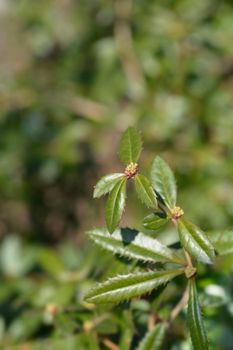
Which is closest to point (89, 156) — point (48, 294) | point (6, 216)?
point (6, 216)

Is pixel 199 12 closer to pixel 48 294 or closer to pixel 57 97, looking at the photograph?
pixel 57 97

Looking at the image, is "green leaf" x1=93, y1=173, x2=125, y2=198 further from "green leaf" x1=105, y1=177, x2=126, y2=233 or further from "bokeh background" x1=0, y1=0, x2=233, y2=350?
"bokeh background" x1=0, y1=0, x2=233, y2=350

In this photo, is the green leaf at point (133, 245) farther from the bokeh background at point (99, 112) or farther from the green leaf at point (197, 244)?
the bokeh background at point (99, 112)

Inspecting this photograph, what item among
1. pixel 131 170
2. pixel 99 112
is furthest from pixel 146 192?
pixel 99 112

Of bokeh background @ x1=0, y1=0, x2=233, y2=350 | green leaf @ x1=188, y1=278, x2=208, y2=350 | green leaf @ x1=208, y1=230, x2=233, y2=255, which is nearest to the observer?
green leaf @ x1=188, y1=278, x2=208, y2=350

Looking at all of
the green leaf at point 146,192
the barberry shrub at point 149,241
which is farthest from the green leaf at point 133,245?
the green leaf at point 146,192

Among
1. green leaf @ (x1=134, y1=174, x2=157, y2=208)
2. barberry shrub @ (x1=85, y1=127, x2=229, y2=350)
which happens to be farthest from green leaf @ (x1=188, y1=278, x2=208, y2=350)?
green leaf @ (x1=134, y1=174, x2=157, y2=208)
